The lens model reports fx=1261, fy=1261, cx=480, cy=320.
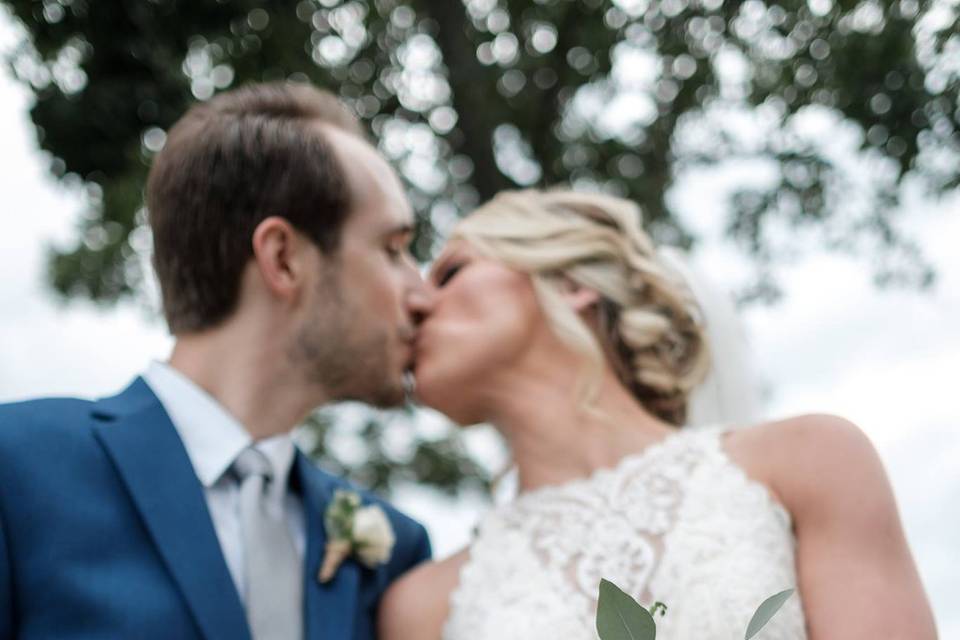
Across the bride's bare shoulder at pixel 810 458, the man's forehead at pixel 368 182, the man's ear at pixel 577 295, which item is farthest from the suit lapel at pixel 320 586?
the bride's bare shoulder at pixel 810 458

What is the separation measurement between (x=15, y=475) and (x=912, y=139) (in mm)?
5384

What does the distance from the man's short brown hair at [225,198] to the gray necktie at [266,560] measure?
0.59 metres

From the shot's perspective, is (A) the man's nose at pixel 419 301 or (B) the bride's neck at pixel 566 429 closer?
(B) the bride's neck at pixel 566 429

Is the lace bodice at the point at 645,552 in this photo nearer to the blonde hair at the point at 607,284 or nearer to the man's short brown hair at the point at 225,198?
the blonde hair at the point at 607,284

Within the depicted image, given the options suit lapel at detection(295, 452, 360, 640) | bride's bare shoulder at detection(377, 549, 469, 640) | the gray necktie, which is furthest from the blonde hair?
the gray necktie

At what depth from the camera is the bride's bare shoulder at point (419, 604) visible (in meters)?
4.02

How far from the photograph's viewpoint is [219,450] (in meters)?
3.71

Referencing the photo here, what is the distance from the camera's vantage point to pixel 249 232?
4172mm

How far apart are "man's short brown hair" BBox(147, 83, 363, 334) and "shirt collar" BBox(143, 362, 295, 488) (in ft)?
0.94

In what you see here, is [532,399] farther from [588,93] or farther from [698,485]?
[588,93]

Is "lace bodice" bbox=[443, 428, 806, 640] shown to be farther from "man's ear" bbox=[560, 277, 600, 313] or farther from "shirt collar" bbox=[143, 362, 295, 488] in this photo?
"shirt collar" bbox=[143, 362, 295, 488]

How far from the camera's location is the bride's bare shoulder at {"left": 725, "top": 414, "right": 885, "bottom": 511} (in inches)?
141

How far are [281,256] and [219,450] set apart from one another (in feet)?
2.42

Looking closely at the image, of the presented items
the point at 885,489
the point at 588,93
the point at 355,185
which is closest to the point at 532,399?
the point at 355,185
